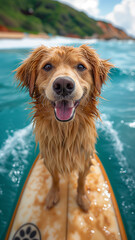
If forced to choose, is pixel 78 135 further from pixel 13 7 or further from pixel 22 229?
pixel 13 7

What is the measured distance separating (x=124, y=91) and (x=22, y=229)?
7.01 metres

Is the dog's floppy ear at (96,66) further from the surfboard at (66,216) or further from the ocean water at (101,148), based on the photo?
the surfboard at (66,216)

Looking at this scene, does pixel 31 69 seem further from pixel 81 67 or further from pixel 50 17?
pixel 50 17

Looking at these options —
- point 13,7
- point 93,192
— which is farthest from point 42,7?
point 93,192

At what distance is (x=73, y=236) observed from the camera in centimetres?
174

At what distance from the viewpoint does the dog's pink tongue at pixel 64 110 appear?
152cm

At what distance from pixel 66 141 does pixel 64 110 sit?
483 millimetres

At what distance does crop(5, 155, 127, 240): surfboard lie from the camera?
5.82 ft

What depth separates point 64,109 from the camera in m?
1.56

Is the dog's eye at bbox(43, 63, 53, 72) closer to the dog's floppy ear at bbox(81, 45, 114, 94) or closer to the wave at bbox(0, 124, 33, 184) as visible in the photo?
the dog's floppy ear at bbox(81, 45, 114, 94)

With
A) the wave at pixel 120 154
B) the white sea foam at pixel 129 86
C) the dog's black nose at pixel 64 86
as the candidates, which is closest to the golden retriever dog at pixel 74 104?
the dog's black nose at pixel 64 86

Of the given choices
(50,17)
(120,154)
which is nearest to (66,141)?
(120,154)

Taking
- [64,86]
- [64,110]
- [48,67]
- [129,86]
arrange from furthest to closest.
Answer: [129,86] → [48,67] → [64,110] → [64,86]

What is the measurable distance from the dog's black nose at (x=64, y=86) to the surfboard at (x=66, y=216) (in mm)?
1685
